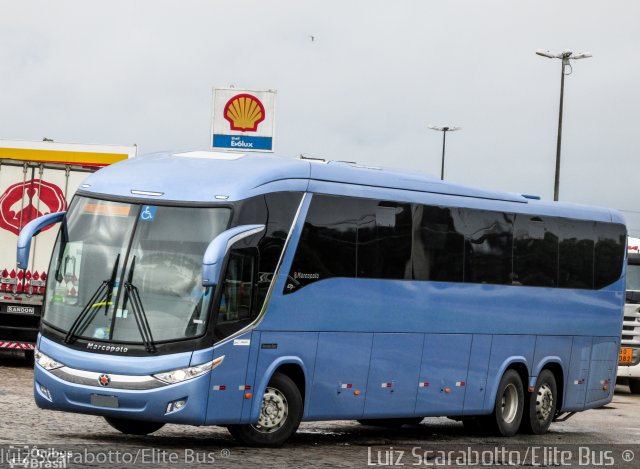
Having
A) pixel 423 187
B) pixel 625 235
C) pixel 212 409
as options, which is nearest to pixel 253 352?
pixel 212 409

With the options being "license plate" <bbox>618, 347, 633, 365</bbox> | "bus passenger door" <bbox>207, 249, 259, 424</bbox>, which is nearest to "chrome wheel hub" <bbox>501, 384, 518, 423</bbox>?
"bus passenger door" <bbox>207, 249, 259, 424</bbox>

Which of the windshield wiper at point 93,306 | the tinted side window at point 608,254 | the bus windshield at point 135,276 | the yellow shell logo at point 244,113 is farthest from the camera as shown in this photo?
the yellow shell logo at point 244,113

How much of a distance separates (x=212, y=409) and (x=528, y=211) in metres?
7.17

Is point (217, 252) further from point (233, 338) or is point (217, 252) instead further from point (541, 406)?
point (541, 406)

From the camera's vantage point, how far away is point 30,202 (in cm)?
2744

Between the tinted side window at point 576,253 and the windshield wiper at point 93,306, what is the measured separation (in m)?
8.07

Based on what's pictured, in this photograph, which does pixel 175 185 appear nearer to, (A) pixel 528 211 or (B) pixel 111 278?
(B) pixel 111 278

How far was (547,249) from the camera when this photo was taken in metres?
21.2

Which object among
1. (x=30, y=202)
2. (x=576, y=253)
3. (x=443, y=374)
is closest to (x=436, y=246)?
(x=443, y=374)

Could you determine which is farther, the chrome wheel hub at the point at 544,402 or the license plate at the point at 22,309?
the license plate at the point at 22,309

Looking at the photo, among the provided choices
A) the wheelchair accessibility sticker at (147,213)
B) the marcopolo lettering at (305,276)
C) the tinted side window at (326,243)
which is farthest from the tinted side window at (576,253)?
the wheelchair accessibility sticker at (147,213)

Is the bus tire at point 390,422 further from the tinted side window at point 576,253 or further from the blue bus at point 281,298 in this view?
the tinted side window at point 576,253

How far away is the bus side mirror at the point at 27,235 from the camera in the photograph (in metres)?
15.8

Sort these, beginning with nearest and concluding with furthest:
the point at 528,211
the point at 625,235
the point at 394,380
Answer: the point at 394,380
the point at 528,211
the point at 625,235
